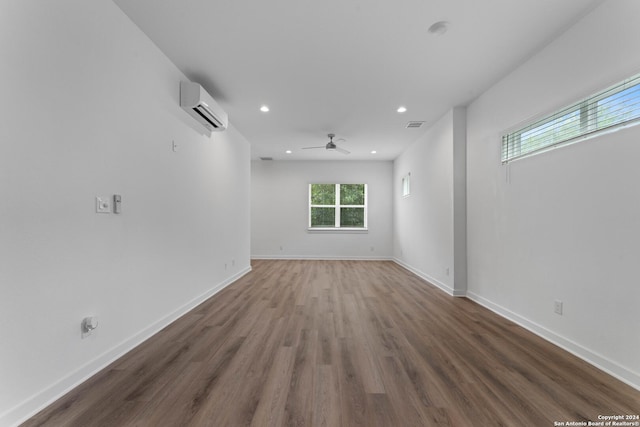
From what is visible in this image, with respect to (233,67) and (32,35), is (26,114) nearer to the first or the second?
(32,35)

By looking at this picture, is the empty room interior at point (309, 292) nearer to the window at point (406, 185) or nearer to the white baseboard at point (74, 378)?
the white baseboard at point (74, 378)

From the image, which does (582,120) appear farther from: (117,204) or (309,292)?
(117,204)

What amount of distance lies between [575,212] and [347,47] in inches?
96.1

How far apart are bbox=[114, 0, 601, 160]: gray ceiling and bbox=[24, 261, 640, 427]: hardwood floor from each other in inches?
107

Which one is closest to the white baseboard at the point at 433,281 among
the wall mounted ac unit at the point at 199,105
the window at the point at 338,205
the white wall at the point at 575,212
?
the white wall at the point at 575,212

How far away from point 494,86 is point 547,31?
3.24 feet

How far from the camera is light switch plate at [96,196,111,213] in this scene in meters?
1.95

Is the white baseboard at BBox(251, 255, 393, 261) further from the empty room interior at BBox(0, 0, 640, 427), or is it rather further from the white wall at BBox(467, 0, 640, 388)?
the white wall at BBox(467, 0, 640, 388)

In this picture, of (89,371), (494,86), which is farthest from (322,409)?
(494,86)

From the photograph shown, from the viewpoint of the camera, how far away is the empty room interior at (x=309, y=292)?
59.7 inches

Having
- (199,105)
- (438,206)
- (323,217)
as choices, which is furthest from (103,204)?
(323,217)

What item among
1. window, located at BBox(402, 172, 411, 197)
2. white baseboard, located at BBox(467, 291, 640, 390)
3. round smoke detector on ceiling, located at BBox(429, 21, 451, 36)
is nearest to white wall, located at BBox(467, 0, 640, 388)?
white baseboard, located at BBox(467, 291, 640, 390)

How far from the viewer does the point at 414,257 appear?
19.3 feet

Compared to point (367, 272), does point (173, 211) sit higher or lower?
higher
